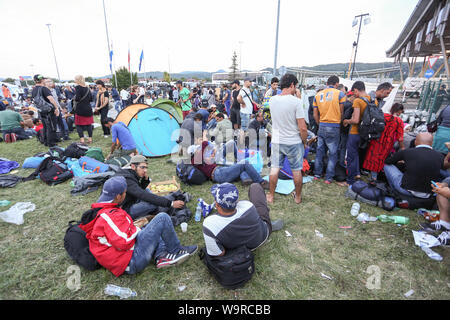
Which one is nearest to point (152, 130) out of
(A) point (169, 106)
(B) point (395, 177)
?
(A) point (169, 106)

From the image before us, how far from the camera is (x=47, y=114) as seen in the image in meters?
6.85

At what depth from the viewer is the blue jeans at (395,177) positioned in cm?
385

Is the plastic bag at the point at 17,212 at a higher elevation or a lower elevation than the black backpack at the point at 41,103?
lower

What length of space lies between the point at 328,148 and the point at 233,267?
3.55m

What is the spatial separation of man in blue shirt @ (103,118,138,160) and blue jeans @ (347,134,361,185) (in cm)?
495

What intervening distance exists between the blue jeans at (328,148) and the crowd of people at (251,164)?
0.02 metres

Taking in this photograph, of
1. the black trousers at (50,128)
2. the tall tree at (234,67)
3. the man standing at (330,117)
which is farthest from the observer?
the tall tree at (234,67)

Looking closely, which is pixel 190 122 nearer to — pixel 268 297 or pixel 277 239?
pixel 277 239

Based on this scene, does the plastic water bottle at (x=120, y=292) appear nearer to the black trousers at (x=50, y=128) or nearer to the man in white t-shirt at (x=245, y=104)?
the man in white t-shirt at (x=245, y=104)

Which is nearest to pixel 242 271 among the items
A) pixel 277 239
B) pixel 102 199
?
pixel 277 239

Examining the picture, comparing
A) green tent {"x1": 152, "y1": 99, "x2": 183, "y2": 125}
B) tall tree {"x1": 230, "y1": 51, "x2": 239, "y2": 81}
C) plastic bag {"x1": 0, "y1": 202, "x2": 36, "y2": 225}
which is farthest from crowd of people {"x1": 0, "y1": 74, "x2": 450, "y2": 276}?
tall tree {"x1": 230, "y1": 51, "x2": 239, "y2": 81}

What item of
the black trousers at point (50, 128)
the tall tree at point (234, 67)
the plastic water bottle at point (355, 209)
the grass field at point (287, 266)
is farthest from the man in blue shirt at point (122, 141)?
the tall tree at point (234, 67)

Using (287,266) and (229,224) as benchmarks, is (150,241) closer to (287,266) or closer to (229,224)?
(229,224)
